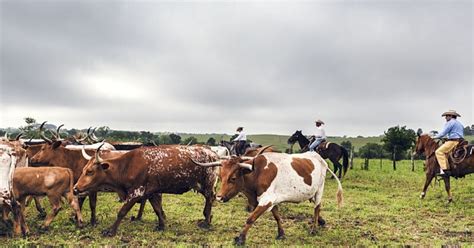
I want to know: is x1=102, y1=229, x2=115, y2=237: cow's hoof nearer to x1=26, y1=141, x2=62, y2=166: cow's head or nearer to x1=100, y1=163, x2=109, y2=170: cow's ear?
x1=100, y1=163, x2=109, y2=170: cow's ear

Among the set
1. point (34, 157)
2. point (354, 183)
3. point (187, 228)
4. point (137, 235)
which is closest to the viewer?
point (137, 235)

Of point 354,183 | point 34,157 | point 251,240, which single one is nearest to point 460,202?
point 354,183

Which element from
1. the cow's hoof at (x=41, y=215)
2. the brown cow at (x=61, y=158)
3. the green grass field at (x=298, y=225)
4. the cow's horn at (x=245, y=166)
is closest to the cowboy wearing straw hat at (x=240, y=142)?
the green grass field at (x=298, y=225)

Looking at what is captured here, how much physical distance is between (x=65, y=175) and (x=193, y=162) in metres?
2.55

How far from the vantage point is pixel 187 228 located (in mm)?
8391

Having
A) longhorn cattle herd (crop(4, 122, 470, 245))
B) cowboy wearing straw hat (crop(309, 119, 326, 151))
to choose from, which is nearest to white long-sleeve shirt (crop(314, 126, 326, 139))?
cowboy wearing straw hat (crop(309, 119, 326, 151))

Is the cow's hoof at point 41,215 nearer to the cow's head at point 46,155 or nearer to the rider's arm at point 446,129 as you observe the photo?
the cow's head at point 46,155

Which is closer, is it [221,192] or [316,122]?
[221,192]

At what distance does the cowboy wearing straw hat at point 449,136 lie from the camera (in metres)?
11.7

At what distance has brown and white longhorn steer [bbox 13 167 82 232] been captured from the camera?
25.3 feet

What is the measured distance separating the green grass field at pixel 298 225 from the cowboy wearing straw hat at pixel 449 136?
1162 millimetres

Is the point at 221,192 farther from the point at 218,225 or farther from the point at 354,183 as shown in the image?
the point at 354,183

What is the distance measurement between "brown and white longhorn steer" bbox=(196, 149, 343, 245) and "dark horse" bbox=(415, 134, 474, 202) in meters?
6.11

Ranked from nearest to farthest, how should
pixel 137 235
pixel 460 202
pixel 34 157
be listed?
pixel 137 235
pixel 34 157
pixel 460 202
